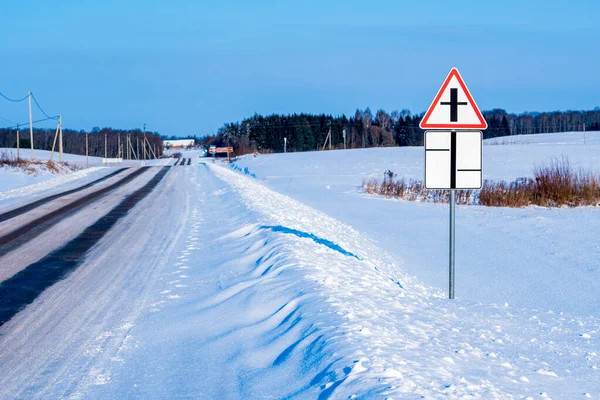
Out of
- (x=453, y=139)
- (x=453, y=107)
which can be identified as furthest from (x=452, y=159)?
(x=453, y=107)

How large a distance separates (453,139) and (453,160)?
0.25 metres

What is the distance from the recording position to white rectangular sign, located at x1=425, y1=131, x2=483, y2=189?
712 cm

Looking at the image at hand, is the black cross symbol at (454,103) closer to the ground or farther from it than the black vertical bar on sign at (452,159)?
farther from it

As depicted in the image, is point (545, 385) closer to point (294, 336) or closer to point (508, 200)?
point (294, 336)

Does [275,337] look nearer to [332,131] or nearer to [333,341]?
[333,341]

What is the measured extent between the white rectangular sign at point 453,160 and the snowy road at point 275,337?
1413 millimetres

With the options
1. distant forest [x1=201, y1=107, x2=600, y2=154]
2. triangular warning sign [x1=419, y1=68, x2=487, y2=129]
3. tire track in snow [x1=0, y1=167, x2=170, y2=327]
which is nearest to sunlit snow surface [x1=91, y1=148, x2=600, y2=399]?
tire track in snow [x1=0, y1=167, x2=170, y2=327]

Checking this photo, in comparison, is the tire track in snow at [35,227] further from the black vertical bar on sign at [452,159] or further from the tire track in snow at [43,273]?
the black vertical bar on sign at [452,159]

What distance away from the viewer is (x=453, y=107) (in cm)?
714

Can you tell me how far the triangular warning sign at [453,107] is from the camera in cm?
711

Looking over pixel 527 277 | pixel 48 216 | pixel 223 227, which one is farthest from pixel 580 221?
pixel 48 216

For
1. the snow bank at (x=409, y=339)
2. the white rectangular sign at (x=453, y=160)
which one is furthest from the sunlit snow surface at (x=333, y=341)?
the white rectangular sign at (x=453, y=160)

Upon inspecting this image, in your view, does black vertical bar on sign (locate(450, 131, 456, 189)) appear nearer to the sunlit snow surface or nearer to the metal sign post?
the metal sign post

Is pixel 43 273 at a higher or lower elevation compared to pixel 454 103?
lower
